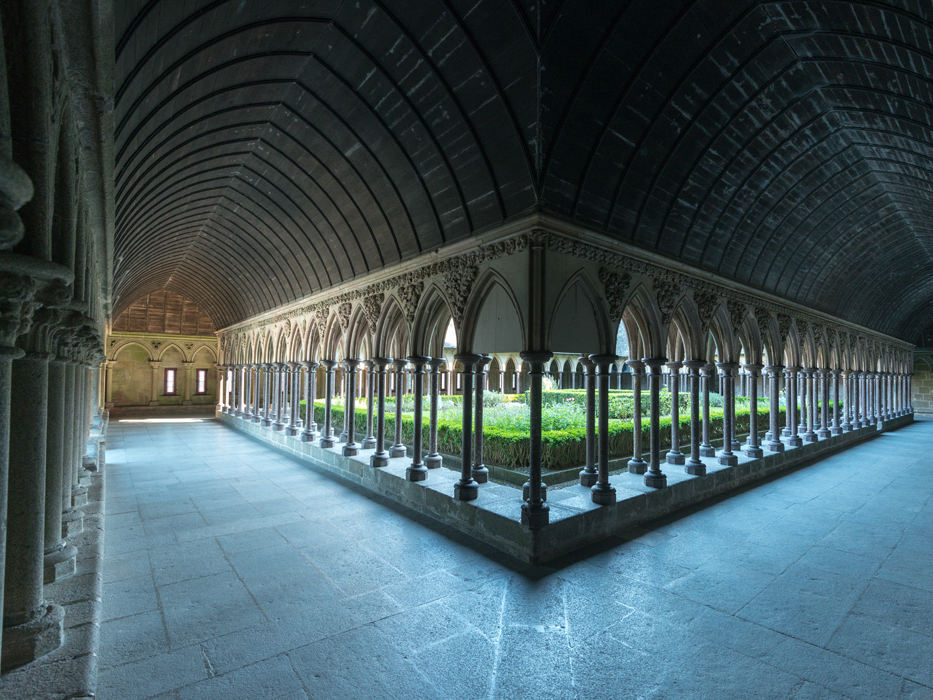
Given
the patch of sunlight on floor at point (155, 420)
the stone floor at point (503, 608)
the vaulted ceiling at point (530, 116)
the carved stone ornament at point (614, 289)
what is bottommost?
the patch of sunlight on floor at point (155, 420)

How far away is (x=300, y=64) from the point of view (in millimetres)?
5641

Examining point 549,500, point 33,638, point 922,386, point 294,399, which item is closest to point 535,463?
point 549,500

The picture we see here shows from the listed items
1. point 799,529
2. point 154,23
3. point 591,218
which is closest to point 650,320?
point 591,218

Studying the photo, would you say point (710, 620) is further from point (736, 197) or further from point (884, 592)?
point (736, 197)

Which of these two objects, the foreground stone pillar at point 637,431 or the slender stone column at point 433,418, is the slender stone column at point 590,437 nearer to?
the foreground stone pillar at point 637,431

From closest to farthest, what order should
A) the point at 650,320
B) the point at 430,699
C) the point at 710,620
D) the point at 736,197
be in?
the point at 430,699, the point at 710,620, the point at 650,320, the point at 736,197

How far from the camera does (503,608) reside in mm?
3641

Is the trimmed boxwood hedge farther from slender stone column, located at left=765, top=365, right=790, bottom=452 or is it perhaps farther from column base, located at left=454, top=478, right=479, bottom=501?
column base, located at left=454, top=478, right=479, bottom=501

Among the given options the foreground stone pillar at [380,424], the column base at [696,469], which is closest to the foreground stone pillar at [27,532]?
the foreground stone pillar at [380,424]

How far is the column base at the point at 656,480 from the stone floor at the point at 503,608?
20.4 inches

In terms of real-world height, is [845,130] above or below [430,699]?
above

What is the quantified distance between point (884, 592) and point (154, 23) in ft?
25.0

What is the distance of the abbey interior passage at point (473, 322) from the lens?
2738 millimetres

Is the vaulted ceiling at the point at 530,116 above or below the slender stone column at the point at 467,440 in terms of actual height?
above
